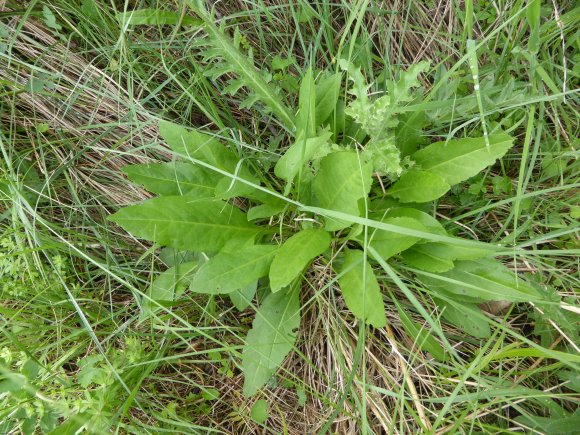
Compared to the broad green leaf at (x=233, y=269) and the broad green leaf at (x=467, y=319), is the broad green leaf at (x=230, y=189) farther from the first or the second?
the broad green leaf at (x=467, y=319)

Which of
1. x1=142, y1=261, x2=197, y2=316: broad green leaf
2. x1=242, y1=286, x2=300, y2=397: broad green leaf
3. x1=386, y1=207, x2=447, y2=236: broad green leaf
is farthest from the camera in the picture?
x1=142, y1=261, x2=197, y2=316: broad green leaf

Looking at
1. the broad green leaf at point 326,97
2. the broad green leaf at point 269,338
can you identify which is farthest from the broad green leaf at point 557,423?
the broad green leaf at point 269,338

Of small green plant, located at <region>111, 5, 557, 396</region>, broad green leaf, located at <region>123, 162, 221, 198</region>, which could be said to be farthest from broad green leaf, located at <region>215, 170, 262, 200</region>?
broad green leaf, located at <region>123, 162, 221, 198</region>

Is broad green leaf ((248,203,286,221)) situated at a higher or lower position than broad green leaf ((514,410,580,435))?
higher

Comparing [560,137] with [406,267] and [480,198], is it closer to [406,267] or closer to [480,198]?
[480,198]

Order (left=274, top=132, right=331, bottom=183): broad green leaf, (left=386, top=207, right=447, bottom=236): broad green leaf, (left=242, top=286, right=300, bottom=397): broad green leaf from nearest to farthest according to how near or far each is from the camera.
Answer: (left=274, top=132, right=331, bottom=183): broad green leaf, (left=386, top=207, right=447, bottom=236): broad green leaf, (left=242, top=286, right=300, bottom=397): broad green leaf

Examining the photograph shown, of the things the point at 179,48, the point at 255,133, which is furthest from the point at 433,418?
the point at 179,48

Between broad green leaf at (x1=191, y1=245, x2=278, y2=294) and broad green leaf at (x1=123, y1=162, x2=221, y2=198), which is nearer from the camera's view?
broad green leaf at (x1=191, y1=245, x2=278, y2=294)

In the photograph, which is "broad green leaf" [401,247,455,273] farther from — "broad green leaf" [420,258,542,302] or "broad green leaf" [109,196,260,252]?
"broad green leaf" [109,196,260,252]

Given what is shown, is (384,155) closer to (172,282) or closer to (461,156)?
(461,156)
